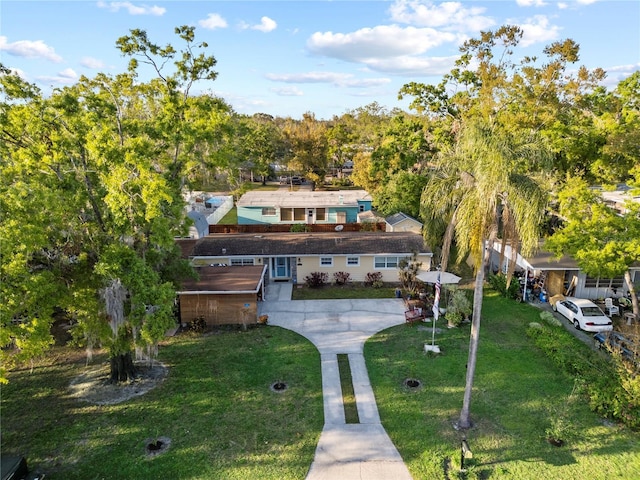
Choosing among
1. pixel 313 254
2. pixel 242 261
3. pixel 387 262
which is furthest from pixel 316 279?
pixel 242 261

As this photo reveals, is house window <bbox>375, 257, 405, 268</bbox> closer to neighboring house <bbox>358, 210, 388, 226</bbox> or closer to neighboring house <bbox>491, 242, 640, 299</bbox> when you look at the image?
neighboring house <bbox>491, 242, 640, 299</bbox>

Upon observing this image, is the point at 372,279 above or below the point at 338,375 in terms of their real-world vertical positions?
above

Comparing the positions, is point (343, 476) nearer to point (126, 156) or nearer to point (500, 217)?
point (500, 217)

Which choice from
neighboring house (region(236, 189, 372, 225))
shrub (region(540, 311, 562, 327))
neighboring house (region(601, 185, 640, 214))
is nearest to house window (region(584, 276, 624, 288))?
neighboring house (region(601, 185, 640, 214))

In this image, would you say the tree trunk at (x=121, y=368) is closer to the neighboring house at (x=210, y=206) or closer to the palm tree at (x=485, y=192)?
the palm tree at (x=485, y=192)

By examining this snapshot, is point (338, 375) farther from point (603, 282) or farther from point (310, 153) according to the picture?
point (310, 153)

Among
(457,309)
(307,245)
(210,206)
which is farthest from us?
(210,206)

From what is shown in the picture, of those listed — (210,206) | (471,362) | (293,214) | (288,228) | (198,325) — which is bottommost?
(198,325)
